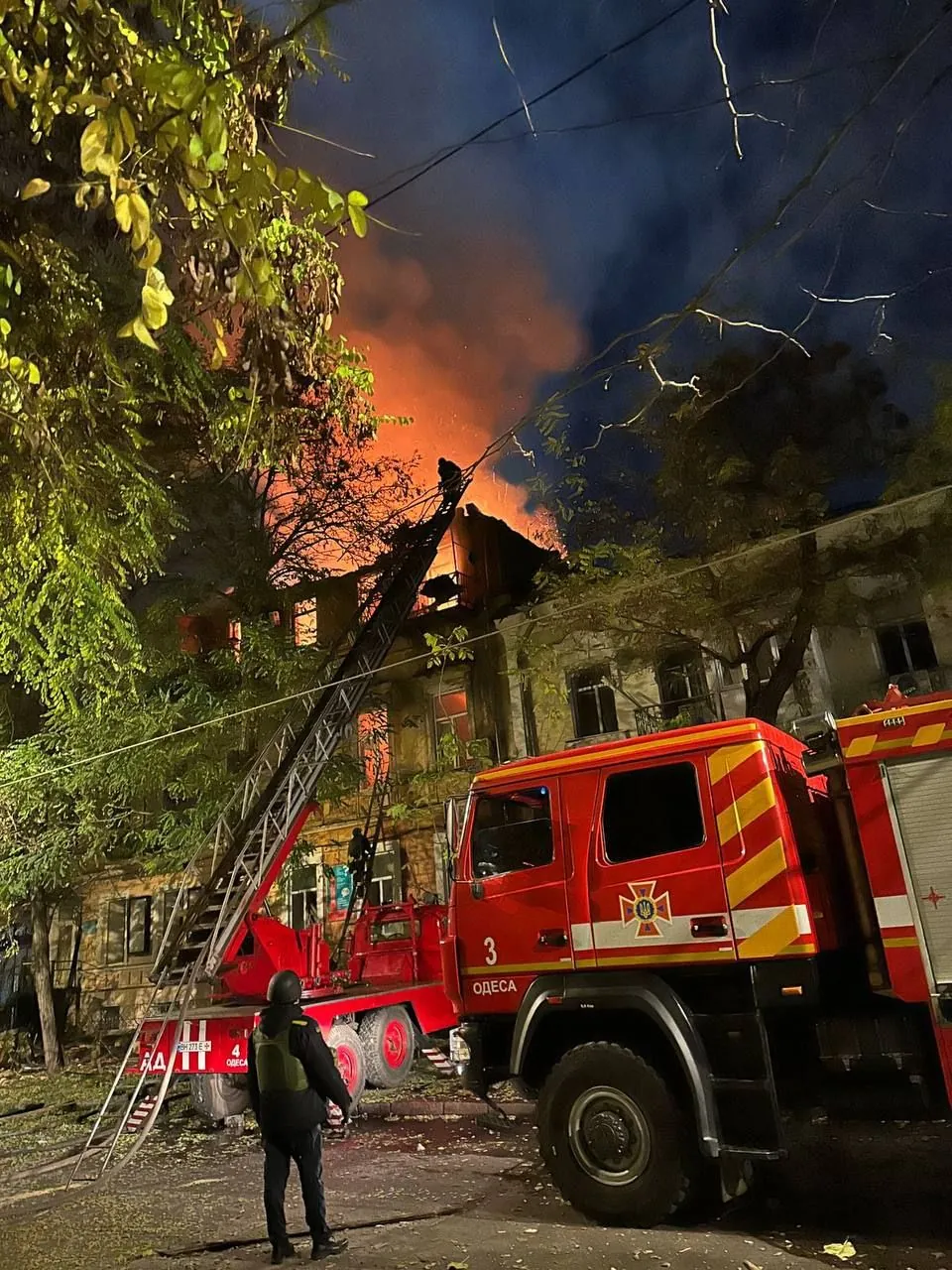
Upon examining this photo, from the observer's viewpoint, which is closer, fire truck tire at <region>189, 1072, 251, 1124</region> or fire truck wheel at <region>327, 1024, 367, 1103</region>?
fire truck tire at <region>189, 1072, 251, 1124</region>

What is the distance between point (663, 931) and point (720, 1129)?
1.14m

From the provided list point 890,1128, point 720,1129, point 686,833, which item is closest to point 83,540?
point 686,833

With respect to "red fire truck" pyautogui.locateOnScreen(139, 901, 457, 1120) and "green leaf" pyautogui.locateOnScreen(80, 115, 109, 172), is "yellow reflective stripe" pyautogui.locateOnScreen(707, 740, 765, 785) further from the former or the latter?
"red fire truck" pyautogui.locateOnScreen(139, 901, 457, 1120)

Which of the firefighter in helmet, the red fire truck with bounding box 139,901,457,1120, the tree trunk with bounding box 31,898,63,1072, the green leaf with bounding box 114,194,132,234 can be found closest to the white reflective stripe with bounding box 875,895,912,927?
the firefighter in helmet

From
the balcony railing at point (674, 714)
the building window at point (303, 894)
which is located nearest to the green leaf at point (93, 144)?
the balcony railing at point (674, 714)

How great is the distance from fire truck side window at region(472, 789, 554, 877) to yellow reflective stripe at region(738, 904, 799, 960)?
148cm

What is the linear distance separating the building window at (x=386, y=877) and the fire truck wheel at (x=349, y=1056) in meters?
10.6

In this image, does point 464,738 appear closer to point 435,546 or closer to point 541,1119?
point 435,546

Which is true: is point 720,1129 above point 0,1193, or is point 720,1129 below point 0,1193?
above

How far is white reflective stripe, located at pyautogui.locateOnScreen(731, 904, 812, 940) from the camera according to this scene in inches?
199

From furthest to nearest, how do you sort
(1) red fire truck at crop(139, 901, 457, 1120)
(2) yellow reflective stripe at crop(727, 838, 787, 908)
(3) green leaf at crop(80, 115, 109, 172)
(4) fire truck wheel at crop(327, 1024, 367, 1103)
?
(4) fire truck wheel at crop(327, 1024, 367, 1103) → (1) red fire truck at crop(139, 901, 457, 1120) → (2) yellow reflective stripe at crop(727, 838, 787, 908) → (3) green leaf at crop(80, 115, 109, 172)

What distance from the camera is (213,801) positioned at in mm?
13297

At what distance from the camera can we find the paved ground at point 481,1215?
464 centimetres

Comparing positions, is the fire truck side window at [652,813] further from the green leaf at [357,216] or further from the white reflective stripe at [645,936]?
the green leaf at [357,216]
